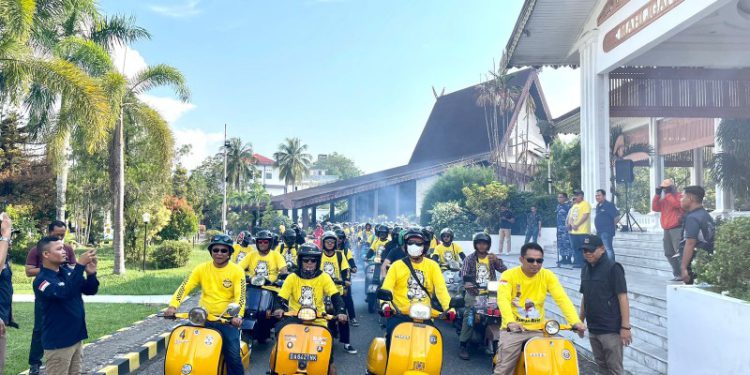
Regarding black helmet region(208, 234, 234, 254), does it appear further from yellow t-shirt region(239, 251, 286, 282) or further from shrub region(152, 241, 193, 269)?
shrub region(152, 241, 193, 269)

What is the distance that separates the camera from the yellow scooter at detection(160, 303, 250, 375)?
16.3 feet

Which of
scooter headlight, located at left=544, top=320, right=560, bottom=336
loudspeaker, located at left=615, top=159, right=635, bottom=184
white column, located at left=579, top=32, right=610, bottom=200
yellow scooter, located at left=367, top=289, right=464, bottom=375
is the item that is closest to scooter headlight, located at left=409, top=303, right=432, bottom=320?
yellow scooter, located at left=367, top=289, right=464, bottom=375

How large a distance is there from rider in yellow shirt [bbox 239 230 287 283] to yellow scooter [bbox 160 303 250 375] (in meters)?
3.30

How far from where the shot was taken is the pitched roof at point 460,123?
36281 millimetres

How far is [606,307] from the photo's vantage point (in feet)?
17.5

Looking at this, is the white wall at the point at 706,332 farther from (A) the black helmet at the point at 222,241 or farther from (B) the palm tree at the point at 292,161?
(B) the palm tree at the point at 292,161

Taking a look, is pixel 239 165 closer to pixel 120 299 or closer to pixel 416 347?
pixel 120 299

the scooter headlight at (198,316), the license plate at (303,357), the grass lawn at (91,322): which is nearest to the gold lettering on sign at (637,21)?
the license plate at (303,357)

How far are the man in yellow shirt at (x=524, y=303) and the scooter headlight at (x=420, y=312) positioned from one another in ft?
2.17

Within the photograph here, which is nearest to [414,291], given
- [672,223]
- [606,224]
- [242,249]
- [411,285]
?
[411,285]

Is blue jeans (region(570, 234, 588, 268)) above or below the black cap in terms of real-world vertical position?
below

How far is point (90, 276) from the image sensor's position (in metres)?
4.79

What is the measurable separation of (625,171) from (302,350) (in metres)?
14.1

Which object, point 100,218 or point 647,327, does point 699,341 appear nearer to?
point 647,327
